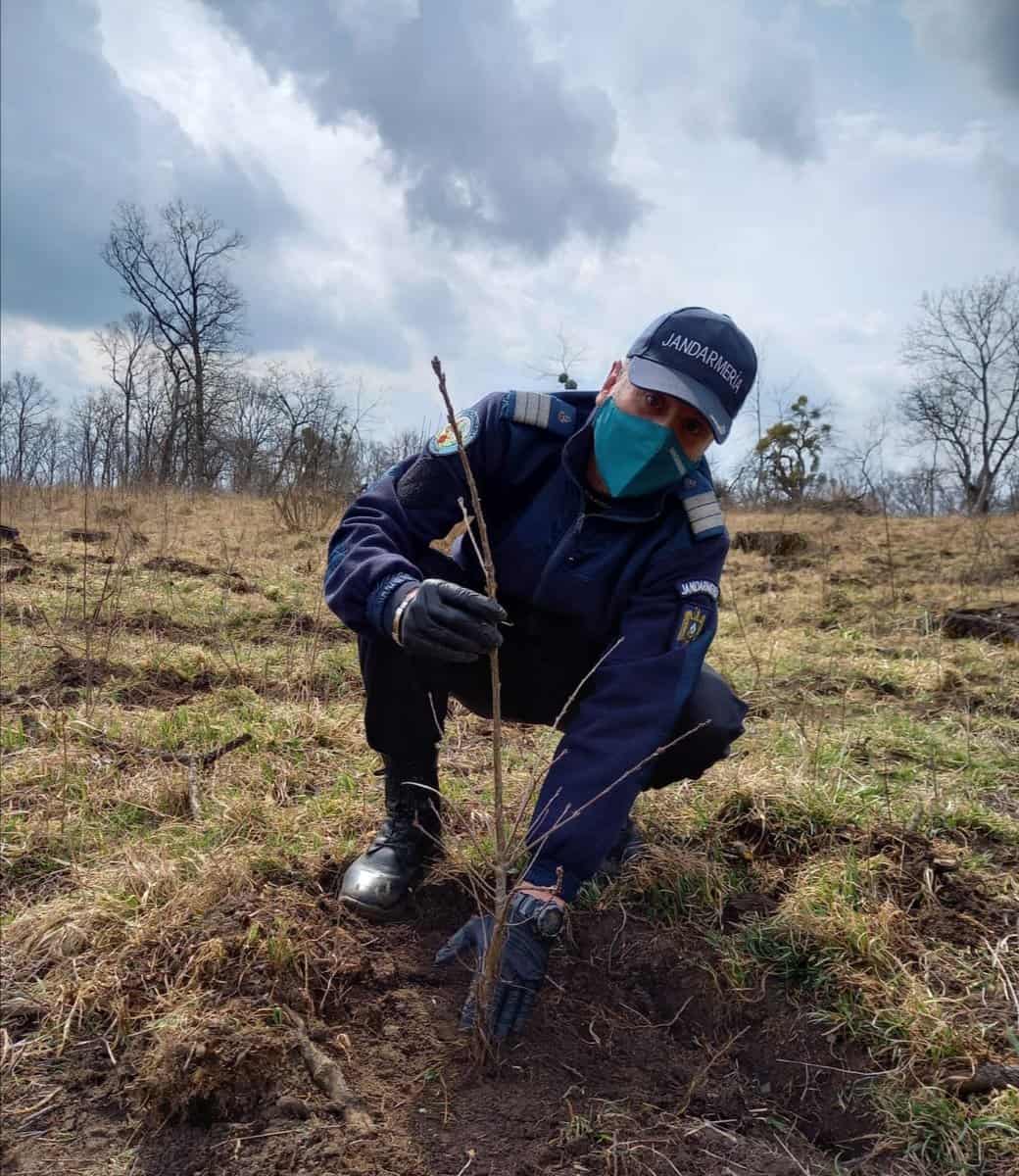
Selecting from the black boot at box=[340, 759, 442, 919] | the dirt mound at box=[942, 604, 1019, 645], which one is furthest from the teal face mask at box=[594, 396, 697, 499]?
the dirt mound at box=[942, 604, 1019, 645]

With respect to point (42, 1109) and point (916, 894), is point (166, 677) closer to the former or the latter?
Result: point (42, 1109)

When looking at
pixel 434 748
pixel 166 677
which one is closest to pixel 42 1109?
pixel 434 748

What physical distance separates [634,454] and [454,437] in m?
0.42

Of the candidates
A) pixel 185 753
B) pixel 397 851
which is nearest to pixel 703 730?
pixel 397 851

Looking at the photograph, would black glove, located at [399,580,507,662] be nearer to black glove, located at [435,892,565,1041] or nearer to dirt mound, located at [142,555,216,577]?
black glove, located at [435,892,565,1041]

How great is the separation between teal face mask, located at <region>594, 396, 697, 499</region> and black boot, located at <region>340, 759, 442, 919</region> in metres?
0.82

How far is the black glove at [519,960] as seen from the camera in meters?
1.62

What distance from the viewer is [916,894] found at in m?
2.09

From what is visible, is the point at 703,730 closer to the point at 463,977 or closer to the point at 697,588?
the point at 697,588

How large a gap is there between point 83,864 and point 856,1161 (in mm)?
1853

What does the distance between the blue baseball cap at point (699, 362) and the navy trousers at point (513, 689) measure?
643 millimetres

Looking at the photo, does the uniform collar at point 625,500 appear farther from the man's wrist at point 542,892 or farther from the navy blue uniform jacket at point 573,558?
the man's wrist at point 542,892

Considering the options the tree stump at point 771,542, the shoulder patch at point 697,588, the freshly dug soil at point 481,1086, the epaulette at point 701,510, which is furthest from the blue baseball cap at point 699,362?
the tree stump at point 771,542

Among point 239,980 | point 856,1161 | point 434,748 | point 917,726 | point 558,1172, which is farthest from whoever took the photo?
point 917,726
